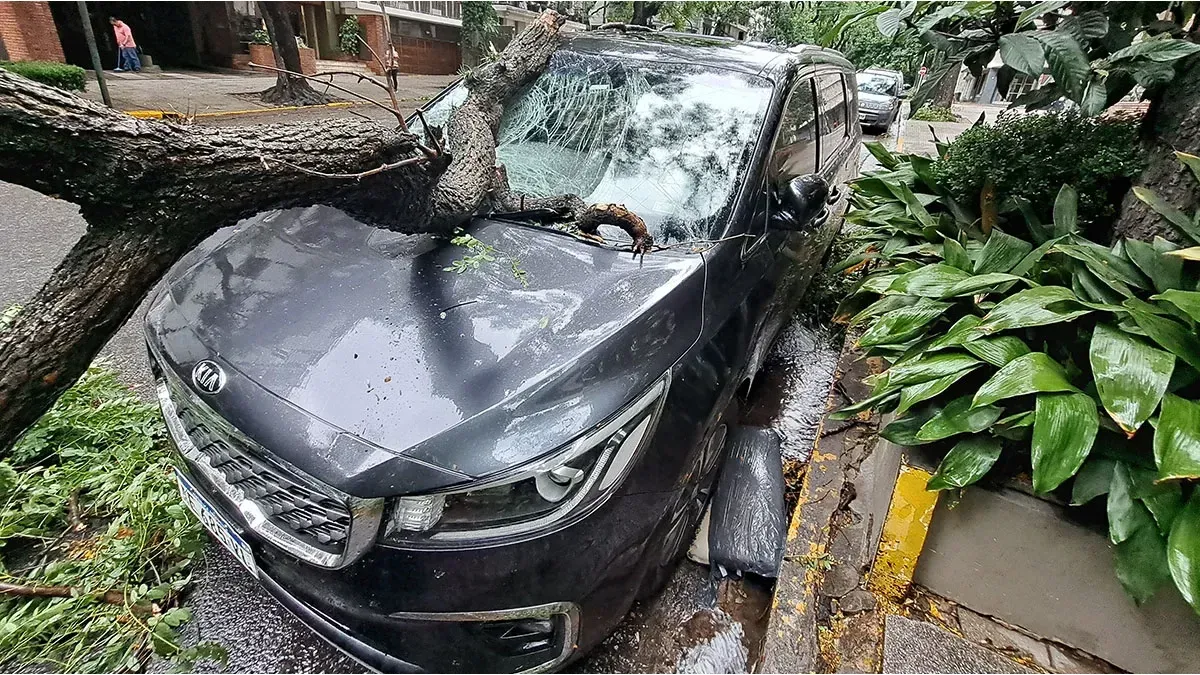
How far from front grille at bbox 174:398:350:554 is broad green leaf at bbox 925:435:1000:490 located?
1.56 metres

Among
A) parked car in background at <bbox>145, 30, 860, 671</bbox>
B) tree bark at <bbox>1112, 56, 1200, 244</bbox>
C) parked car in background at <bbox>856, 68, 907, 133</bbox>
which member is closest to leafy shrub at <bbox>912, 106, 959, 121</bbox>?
parked car in background at <bbox>856, 68, 907, 133</bbox>

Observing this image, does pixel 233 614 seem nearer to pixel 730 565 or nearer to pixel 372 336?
pixel 372 336

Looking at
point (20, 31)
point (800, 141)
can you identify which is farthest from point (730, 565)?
point (20, 31)

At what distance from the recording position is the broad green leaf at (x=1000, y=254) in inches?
86.9

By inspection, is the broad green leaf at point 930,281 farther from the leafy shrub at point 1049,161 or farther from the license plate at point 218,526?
the license plate at point 218,526

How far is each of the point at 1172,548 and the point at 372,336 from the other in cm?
204

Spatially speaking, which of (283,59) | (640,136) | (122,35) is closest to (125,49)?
(122,35)

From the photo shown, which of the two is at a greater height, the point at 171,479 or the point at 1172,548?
the point at 1172,548

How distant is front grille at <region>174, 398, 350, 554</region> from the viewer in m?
1.41

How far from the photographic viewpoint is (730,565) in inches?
Result: 84.0

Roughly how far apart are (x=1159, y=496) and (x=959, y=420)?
448mm

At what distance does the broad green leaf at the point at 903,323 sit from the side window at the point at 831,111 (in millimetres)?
1687

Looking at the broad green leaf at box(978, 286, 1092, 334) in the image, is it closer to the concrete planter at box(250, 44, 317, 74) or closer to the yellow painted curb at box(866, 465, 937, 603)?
the yellow painted curb at box(866, 465, 937, 603)

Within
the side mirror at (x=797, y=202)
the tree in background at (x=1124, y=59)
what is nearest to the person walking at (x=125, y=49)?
the side mirror at (x=797, y=202)
